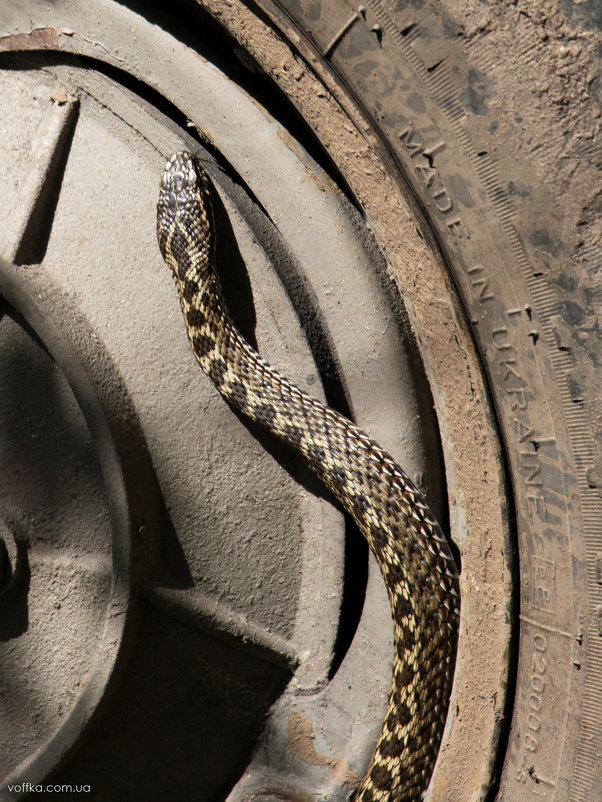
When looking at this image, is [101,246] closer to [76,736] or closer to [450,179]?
[450,179]

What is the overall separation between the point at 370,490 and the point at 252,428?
36 cm

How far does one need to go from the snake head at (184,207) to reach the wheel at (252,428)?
0.04m

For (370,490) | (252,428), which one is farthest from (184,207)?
(370,490)

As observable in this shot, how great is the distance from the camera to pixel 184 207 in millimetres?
1776

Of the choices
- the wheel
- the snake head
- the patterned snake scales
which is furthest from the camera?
the snake head

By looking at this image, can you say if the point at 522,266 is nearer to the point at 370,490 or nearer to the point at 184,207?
the point at 370,490

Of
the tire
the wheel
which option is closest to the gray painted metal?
the wheel

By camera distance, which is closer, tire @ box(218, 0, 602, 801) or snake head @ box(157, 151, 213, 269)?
tire @ box(218, 0, 602, 801)

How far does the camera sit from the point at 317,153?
1677 millimetres

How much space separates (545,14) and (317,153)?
2.32ft

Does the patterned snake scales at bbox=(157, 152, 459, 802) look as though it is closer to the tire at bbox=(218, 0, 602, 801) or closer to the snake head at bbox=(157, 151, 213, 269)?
the snake head at bbox=(157, 151, 213, 269)

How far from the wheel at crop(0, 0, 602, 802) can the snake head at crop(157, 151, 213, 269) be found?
4 cm

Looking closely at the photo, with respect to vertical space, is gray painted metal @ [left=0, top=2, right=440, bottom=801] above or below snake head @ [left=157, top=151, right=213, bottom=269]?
below

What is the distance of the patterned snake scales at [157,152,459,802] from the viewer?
5.08 ft
